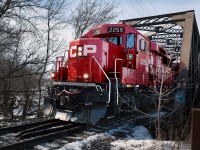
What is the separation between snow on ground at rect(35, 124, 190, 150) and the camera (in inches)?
233

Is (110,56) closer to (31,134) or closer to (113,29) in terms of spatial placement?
(113,29)

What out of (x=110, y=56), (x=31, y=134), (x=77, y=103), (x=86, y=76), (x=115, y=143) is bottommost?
(x=115, y=143)

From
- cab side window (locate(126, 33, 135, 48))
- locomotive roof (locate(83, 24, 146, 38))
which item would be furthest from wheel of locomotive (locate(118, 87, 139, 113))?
locomotive roof (locate(83, 24, 146, 38))

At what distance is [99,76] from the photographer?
8578 mm

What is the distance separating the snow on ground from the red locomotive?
58 cm

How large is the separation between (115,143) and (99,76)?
260 centimetres

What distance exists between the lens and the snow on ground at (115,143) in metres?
5.91

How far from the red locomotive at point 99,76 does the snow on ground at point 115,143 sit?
58 cm

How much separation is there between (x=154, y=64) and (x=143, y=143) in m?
6.16

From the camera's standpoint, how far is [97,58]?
863 cm

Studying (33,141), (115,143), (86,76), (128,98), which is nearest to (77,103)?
(86,76)

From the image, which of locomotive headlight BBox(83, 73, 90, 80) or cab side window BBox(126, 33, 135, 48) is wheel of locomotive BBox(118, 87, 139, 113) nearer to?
locomotive headlight BBox(83, 73, 90, 80)

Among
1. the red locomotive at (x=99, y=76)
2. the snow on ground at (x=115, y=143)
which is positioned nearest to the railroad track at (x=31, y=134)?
the snow on ground at (x=115, y=143)

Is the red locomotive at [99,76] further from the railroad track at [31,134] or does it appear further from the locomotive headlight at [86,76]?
the railroad track at [31,134]
